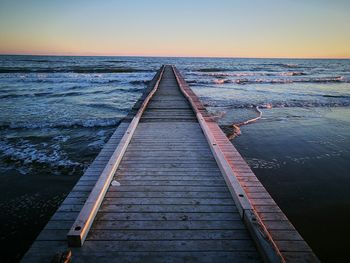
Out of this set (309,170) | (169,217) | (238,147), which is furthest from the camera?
(238,147)

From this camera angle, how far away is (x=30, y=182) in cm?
576

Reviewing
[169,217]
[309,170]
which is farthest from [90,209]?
[309,170]

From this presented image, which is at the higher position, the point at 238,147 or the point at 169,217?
the point at 169,217

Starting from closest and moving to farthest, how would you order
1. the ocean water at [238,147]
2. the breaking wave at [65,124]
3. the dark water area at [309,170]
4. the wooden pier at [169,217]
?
the wooden pier at [169,217] < the dark water area at [309,170] < the ocean water at [238,147] < the breaking wave at [65,124]

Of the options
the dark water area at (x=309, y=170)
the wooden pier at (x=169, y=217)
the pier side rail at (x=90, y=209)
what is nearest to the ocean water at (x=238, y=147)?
the dark water area at (x=309, y=170)

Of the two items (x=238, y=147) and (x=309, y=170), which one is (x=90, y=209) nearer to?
(x=309, y=170)

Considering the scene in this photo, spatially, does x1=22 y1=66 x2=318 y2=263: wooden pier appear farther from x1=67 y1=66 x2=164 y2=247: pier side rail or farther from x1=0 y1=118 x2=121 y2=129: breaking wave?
x1=0 y1=118 x2=121 y2=129: breaking wave

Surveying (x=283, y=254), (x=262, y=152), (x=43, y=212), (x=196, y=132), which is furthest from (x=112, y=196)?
(x=262, y=152)

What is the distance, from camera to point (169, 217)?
10.6ft

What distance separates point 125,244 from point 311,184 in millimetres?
4700

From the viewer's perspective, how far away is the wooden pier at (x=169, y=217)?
266cm

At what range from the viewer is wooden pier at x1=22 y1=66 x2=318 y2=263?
266cm

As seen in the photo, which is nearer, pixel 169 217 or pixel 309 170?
pixel 169 217

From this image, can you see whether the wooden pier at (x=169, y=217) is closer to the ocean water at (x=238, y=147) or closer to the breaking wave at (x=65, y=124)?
the ocean water at (x=238, y=147)
